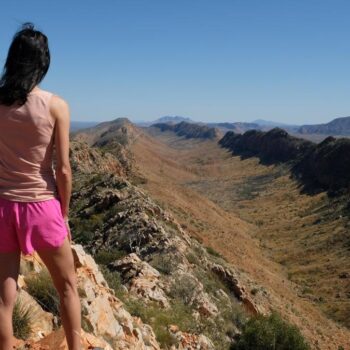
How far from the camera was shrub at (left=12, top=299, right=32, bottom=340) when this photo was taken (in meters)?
5.12

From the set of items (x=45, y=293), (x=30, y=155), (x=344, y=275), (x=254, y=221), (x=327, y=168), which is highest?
(x=30, y=155)

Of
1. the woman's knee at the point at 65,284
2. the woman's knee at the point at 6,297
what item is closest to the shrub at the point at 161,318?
the woman's knee at the point at 65,284

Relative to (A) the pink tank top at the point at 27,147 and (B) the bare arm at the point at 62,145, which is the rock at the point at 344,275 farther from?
(A) the pink tank top at the point at 27,147

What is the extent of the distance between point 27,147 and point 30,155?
0.06 metres

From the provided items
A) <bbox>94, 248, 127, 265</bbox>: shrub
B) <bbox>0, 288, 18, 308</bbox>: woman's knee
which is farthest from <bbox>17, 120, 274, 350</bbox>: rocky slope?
<bbox>0, 288, 18, 308</bbox>: woman's knee

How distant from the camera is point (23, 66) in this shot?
3.20 metres

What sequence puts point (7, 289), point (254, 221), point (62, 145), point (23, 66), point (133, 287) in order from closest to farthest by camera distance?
1. point (23, 66)
2. point (62, 145)
3. point (7, 289)
4. point (133, 287)
5. point (254, 221)

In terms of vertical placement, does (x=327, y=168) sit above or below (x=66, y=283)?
below

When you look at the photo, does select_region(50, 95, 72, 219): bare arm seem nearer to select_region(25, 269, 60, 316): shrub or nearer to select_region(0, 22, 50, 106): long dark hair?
select_region(0, 22, 50, 106): long dark hair

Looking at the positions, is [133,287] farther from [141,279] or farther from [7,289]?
[7,289]

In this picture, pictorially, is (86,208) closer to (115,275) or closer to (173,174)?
(115,275)

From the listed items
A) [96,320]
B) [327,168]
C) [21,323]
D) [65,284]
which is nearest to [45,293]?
[96,320]

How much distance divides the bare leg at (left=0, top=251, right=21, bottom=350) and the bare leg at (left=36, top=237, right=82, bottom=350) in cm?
20

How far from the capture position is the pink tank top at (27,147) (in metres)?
3.18
